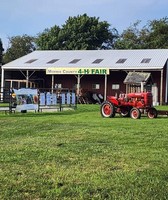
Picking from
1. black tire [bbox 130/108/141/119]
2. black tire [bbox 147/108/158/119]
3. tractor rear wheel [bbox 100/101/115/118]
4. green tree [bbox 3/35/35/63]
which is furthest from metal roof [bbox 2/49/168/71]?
green tree [bbox 3/35/35/63]

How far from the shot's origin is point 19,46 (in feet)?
258

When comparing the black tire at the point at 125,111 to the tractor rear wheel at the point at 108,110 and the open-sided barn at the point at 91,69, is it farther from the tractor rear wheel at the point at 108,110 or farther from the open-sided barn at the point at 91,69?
the open-sided barn at the point at 91,69

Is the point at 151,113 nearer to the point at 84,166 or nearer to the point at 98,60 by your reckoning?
the point at 84,166

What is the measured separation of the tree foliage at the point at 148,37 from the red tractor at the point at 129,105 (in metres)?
37.1

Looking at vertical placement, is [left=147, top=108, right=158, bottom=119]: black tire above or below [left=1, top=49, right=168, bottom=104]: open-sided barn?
below

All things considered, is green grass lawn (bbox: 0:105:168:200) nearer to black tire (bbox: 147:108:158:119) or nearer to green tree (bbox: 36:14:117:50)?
black tire (bbox: 147:108:158:119)

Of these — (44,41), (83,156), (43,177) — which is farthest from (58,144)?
(44,41)

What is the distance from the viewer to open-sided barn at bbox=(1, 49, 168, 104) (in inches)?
1443

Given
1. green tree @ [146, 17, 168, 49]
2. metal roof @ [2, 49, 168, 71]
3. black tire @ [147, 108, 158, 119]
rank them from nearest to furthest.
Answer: black tire @ [147, 108, 158, 119], metal roof @ [2, 49, 168, 71], green tree @ [146, 17, 168, 49]

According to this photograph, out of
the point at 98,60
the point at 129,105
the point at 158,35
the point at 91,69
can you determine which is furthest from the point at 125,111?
the point at 158,35

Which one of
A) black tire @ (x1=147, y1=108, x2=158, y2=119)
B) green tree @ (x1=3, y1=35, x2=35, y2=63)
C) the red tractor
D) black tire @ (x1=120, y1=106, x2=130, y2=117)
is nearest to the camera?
black tire @ (x1=147, y1=108, x2=158, y2=119)

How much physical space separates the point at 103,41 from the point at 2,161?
55840 mm

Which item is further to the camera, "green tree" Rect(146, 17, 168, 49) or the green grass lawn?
"green tree" Rect(146, 17, 168, 49)

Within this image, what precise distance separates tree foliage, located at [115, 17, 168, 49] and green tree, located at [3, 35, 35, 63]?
23845mm
